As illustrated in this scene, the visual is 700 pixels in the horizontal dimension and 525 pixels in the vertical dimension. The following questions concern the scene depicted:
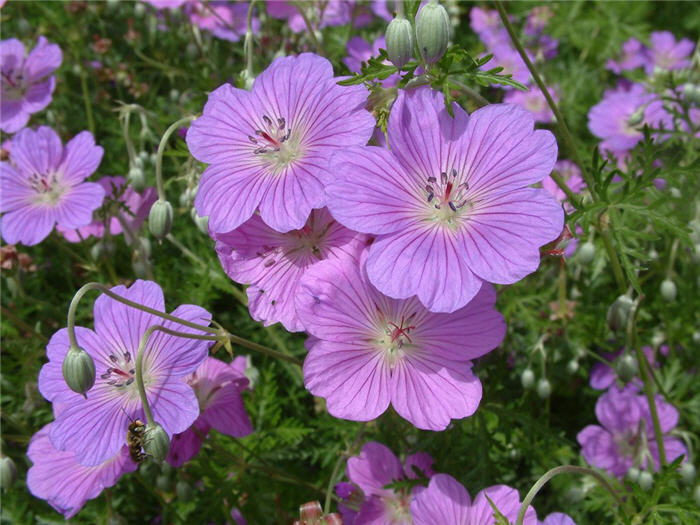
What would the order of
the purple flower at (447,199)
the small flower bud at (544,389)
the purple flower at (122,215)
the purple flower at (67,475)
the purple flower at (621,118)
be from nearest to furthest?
the purple flower at (447,199)
the purple flower at (67,475)
the small flower bud at (544,389)
the purple flower at (122,215)
the purple flower at (621,118)

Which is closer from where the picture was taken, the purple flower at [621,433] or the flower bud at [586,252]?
the flower bud at [586,252]

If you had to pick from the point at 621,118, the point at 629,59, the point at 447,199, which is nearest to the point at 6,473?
the point at 447,199

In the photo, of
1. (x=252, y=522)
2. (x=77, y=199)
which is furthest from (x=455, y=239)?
(x=77, y=199)

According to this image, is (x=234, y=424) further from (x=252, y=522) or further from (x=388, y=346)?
(x=388, y=346)

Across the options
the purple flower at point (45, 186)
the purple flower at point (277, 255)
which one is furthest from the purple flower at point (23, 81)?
the purple flower at point (277, 255)

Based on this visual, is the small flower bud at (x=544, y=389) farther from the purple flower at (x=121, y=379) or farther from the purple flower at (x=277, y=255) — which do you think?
the purple flower at (x=121, y=379)

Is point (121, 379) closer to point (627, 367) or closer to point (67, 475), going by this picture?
point (67, 475)

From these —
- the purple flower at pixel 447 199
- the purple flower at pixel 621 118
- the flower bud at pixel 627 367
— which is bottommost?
the flower bud at pixel 627 367
